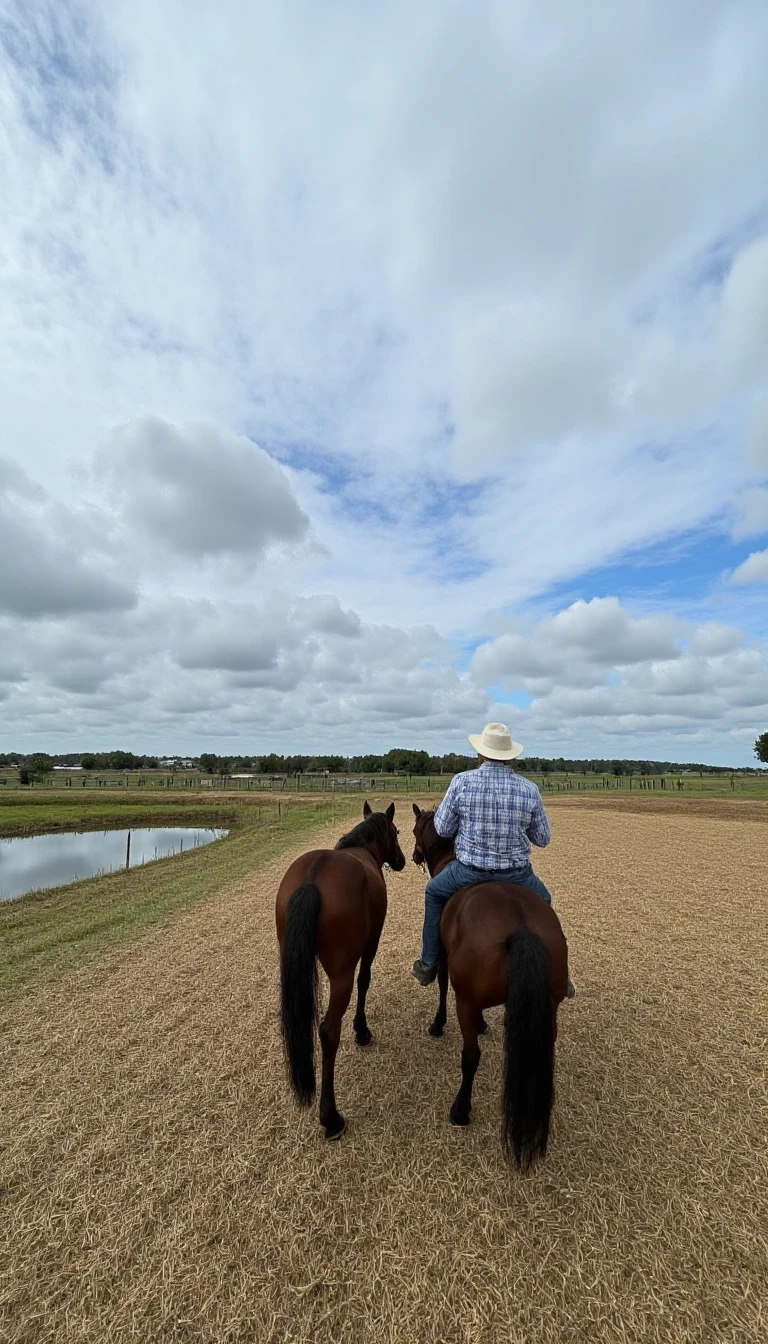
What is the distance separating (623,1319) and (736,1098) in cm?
228

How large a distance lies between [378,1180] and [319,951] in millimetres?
1281

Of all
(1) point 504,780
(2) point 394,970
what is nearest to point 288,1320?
(1) point 504,780

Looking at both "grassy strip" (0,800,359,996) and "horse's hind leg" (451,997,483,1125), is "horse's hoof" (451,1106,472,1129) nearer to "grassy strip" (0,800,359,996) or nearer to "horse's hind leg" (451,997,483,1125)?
"horse's hind leg" (451,997,483,1125)

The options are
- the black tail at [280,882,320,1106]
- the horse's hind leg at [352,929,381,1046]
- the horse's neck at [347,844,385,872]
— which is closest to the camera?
the black tail at [280,882,320,1106]

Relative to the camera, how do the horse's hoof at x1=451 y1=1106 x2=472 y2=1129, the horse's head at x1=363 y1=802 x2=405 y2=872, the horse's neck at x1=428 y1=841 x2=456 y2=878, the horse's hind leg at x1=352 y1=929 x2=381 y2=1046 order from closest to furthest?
1. the horse's hoof at x1=451 y1=1106 x2=472 y2=1129
2. the horse's hind leg at x1=352 y1=929 x2=381 y2=1046
3. the horse's neck at x1=428 y1=841 x2=456 y2=878
4. the horse's head at x1=363 y1=802 x2=405 y2=872

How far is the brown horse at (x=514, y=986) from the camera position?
3.20 m

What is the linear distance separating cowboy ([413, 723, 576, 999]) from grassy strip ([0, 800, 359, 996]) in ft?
18.2

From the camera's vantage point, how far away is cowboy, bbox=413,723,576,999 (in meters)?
4.22

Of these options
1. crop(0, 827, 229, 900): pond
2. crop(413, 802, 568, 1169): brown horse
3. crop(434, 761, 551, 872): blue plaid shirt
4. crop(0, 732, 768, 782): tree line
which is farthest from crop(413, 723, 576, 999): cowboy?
crop(0, 732, 768, 782): tree line

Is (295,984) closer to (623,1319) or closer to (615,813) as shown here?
(623,1319)

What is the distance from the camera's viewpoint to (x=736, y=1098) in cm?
412

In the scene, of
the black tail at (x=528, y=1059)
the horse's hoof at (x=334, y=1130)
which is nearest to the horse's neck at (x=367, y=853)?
the horse's hoof at (x=334, y=1130)

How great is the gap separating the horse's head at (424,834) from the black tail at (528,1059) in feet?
8.25

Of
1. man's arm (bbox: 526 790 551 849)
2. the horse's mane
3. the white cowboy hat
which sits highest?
the white cowboy hat
